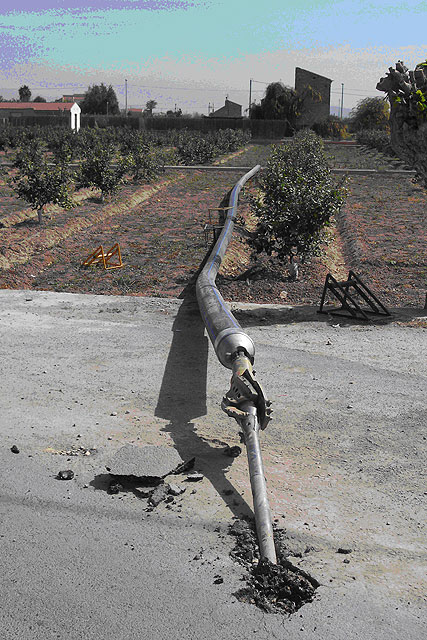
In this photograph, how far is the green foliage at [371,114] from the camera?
88562 millimetres

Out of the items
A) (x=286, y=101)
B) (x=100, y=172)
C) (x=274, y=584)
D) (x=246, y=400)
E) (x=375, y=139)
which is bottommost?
(x=274, y=584)

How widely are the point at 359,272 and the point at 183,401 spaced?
9230 mm

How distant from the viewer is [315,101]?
89500mm

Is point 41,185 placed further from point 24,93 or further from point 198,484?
point 24,93

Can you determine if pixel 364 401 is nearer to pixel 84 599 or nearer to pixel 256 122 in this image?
pixel 84 599

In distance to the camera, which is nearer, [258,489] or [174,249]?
[258,489]

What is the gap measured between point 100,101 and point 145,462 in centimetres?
13181

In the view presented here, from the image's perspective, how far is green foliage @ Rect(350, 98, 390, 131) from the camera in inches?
3487

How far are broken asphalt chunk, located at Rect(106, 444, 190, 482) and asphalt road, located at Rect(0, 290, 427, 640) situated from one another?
0.19m

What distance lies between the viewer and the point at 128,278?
15.3 meters

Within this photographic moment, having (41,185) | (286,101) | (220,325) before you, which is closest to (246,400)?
(220,325)

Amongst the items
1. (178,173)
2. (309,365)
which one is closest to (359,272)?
(309,365)

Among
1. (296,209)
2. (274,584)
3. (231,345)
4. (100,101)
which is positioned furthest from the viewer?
(100,101)

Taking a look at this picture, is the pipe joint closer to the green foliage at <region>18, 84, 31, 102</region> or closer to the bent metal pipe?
the bent metal pipe
